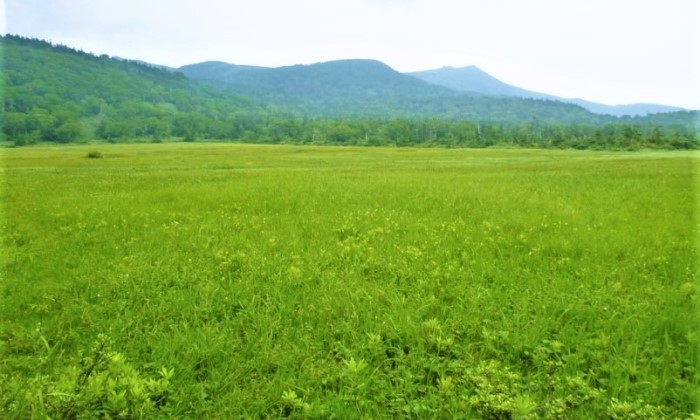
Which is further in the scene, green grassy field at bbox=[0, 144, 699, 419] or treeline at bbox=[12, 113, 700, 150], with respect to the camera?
treeline at bbox=[12, 113, 700, 150]

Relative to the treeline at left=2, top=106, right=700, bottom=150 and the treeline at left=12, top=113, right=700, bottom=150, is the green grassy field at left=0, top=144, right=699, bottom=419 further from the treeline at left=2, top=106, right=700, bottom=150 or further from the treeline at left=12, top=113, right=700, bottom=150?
the treeline at left=12, top=113, right=700, bottom=150

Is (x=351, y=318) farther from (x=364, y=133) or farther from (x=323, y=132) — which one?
(x=364, y=133)

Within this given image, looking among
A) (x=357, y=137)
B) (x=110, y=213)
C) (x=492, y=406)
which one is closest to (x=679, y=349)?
(x=492, y=406)

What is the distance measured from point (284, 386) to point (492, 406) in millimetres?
2053

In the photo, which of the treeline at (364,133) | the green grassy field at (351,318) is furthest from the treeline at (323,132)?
the green grassy field at (351,318)

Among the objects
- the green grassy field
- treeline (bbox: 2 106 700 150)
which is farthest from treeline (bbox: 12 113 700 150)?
the green grassy field

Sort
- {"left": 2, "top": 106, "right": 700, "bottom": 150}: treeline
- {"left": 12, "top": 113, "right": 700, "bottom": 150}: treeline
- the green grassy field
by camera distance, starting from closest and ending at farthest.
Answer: the green grassy field → {"left": 2, "top": 106, "right": 700, "bottom": 150}: treeline → {"left": 12, "top": 113, "right": 700, "bottom": 150}: treeline

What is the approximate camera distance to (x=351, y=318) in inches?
221

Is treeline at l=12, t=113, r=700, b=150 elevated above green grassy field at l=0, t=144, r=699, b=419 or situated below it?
above

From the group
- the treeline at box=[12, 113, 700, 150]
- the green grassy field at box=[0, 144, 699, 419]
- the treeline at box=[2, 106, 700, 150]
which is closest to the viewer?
the green grassy field at box=[0, 144, 699, 419]

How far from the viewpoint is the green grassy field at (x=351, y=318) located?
404 cm

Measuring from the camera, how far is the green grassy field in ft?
13.3

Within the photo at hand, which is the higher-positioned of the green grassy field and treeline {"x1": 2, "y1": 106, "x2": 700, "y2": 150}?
treeline {"x1": 2, "y1": 106, "x2": 700, "y2": 150}

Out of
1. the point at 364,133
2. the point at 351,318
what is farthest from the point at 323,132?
the point at 351,318
